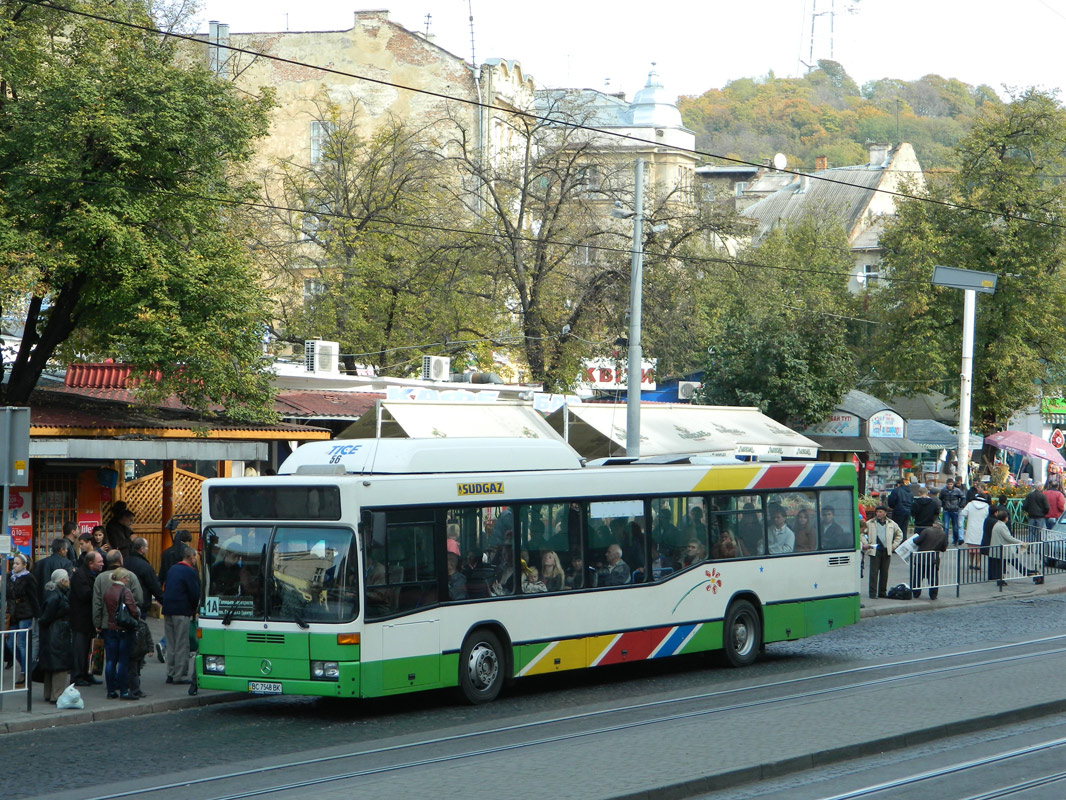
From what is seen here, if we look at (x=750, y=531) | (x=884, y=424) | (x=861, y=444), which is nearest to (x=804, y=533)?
(x=750, y=531)

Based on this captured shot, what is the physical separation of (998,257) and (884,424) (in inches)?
411

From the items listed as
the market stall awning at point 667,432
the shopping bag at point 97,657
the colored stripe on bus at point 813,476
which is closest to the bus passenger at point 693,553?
the colored stripe on bus at point 813,476

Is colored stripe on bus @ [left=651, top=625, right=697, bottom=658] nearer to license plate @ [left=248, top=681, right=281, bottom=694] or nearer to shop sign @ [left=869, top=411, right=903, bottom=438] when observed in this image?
license plate @ [left=248, top=681, right=281, bottom=694]

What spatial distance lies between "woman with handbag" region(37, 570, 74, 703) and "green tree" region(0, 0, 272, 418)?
5327 millimetres

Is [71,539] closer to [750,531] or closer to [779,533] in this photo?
[750,531]

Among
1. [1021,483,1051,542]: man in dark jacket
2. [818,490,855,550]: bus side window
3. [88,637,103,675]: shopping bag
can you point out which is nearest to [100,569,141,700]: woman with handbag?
[88,637,103,675]: shopping bag

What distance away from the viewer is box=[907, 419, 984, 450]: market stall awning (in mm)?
40438

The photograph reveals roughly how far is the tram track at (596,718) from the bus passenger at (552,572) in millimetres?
1594

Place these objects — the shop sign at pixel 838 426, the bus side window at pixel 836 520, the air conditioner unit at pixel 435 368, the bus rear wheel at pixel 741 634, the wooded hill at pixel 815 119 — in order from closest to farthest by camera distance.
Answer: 1. the bus rear wheel at pixel 741 634
2. the bus side window at pixel 836 520
3. the air conditioner unit at pixel 435 368
4. the shop sign at pixel 838 426
5. the wooded hill at pixel 815 119

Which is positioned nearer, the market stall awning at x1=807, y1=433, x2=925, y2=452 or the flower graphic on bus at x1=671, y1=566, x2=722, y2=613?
the flower graphic on bus at x1=671, y1=566, x2=722, y2=613

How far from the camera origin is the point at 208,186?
63.8 feet

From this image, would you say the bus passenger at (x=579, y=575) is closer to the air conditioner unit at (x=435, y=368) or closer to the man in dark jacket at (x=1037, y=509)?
the air conditioner unit at (x=435, y=368)

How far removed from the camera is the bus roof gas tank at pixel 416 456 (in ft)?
43.3

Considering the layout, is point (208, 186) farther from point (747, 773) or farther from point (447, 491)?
point (747, 773)
